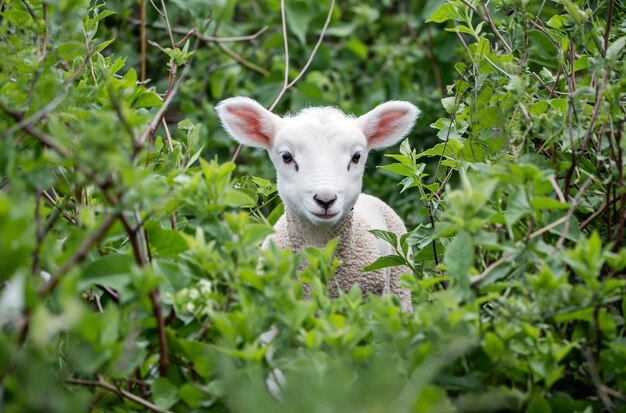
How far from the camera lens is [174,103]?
19.0 ft

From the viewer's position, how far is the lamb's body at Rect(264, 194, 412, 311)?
300 centimetres

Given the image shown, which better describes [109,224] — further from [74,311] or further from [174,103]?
[174,103]

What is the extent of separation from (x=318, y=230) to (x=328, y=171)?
0.25 metres

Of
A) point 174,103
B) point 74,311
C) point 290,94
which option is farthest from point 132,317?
point 174,103

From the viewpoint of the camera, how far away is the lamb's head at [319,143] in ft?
9.50

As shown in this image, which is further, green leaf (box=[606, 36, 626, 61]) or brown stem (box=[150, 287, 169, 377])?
green leaf (box=[606, 36, 626, 61])

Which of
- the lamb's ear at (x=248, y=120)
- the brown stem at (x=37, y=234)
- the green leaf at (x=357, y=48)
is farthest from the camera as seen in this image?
the green leaf at (x=357, y=48)

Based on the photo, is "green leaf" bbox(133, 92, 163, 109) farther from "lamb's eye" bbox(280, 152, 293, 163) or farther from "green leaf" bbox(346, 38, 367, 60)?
"green leaf" bbox(346, 38, 367, 60)

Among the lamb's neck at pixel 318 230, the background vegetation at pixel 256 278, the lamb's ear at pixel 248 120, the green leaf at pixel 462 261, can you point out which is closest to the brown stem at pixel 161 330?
the background vegetation at pixel 256 278

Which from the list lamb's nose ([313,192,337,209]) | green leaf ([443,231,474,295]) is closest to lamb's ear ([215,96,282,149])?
lamb's nose ([313,192,337,209])

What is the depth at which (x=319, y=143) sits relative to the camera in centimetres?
300

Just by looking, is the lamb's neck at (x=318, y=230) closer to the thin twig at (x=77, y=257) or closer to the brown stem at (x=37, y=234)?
the brown stem at (x=37, y=234)

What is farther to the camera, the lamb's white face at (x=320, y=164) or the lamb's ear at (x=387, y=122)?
the lamb's ear at (x=387, y=122)

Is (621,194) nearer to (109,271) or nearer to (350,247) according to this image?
(350,247)
